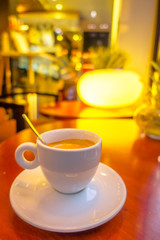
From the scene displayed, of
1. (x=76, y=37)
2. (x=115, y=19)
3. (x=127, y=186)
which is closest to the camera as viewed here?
(x=127, y=186)

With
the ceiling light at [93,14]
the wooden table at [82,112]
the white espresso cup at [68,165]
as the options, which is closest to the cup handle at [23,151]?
the white espresso cup at [68,165]

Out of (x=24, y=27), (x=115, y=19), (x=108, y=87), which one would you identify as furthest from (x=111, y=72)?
(x=24, y=27)

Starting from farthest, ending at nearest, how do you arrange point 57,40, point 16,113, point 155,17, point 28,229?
point 57,40
point 155,17
point 16,113
point 28,229

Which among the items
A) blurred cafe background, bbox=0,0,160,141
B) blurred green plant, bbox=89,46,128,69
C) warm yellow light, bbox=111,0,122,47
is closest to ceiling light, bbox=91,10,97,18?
blurred cafe background, bbox=0,0,160,141

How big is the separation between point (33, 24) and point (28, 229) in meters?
4.36

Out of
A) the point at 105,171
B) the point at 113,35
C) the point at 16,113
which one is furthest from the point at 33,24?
the point at 105,171

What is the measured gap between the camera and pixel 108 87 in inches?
49.9

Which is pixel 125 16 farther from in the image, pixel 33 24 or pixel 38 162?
pixel 33 24

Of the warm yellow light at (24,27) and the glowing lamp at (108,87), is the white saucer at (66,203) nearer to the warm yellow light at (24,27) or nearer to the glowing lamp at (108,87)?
the glowing lamp at (108,87)

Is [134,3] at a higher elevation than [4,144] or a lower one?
higher

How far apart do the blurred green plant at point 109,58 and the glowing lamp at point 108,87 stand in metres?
0.07

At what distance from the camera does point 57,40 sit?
437cm

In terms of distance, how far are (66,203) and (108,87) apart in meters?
1.03

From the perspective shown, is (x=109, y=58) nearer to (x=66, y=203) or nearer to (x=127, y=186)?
(x=127, y=186)
